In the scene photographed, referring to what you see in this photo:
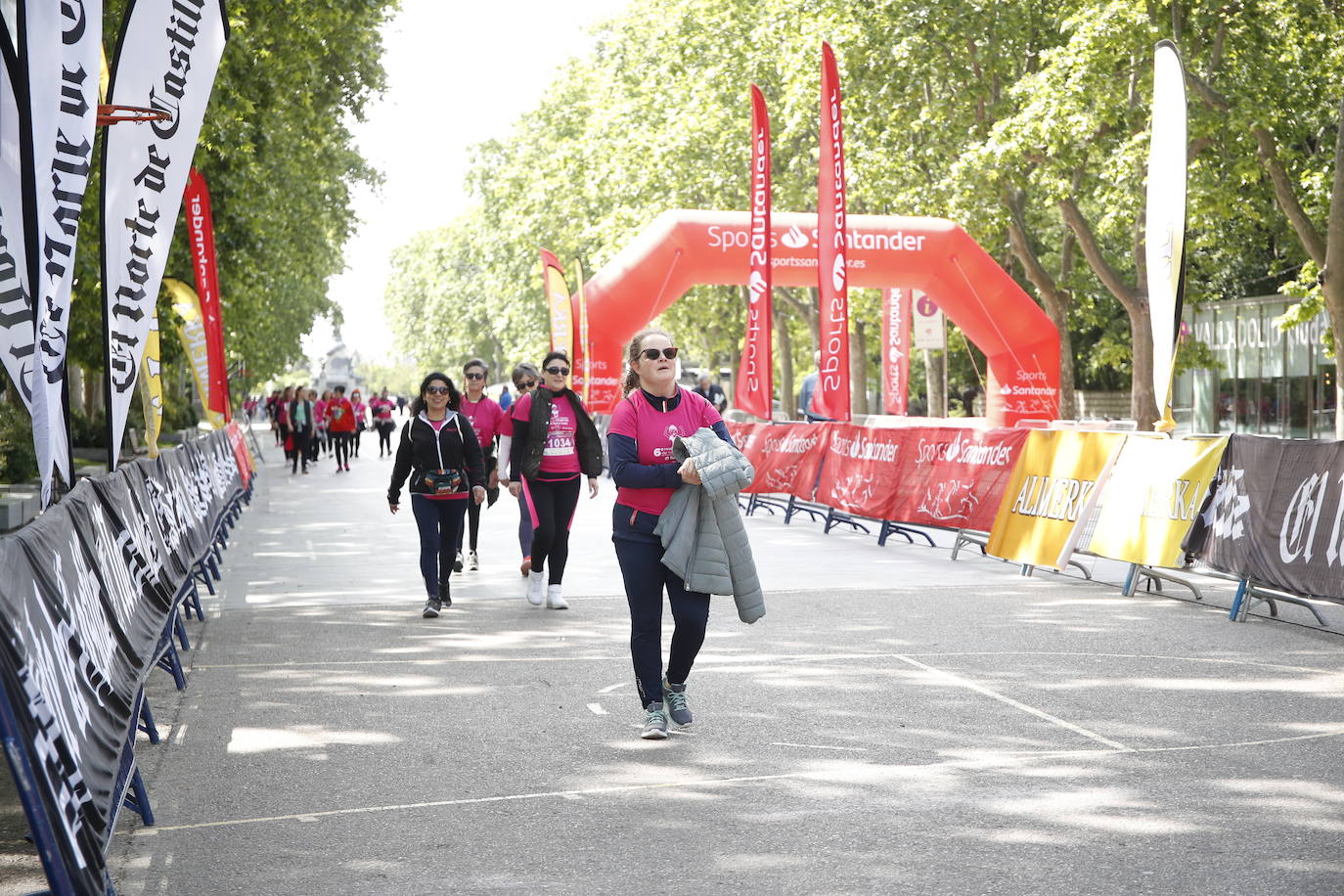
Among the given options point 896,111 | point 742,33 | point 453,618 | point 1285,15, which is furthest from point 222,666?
point 742,33

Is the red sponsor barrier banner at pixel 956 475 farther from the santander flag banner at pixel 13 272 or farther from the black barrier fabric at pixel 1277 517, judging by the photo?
the santander flag banner at pixel 13 272

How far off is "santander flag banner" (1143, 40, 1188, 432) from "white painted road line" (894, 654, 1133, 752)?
17.0 feet

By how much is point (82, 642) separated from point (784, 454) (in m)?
15.9

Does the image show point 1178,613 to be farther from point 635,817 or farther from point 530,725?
point 635,817

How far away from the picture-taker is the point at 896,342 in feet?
109

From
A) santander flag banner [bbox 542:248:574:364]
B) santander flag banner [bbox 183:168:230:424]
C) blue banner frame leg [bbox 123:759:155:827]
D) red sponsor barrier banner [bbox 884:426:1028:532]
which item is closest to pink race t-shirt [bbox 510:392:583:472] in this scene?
red sponsor barrier banner [bbox 884:426:1028:532]

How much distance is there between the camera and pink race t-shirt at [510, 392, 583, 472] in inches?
443

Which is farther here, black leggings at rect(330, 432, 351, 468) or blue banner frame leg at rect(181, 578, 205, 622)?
black leggings at rect(330, 432, 351, 468)

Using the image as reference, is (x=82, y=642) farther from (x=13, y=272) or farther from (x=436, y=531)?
(x=436, y=531)

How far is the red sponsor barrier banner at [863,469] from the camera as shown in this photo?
1673cm

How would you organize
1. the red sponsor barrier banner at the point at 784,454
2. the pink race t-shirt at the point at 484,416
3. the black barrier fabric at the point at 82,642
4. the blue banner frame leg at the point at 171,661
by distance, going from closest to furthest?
the black barrier fabric at the point at 82,642 → the blue banner frame leg at the point at 171,661 → the pink race t-shirt at the point at 484,416 → the red sponsor barrier banner at the point at 784,454

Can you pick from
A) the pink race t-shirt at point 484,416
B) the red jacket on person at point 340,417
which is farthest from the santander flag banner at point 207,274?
the red jacket on person at point 340,417

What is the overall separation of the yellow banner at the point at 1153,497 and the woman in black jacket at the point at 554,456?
4.16m

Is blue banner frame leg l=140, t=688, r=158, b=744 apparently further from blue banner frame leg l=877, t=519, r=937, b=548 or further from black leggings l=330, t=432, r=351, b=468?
black leggings l=330, t=432, r=351, b=468
